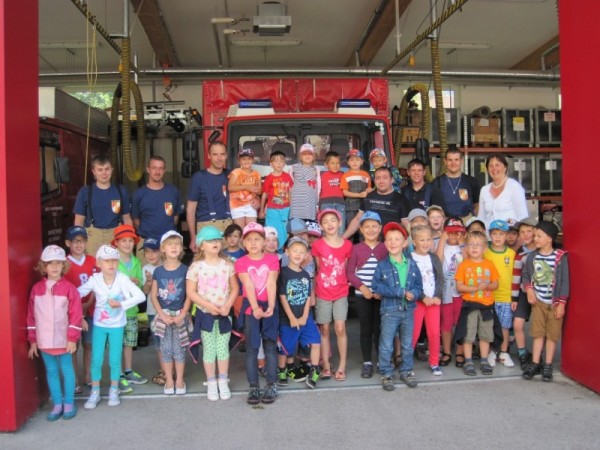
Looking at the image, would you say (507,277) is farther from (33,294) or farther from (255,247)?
(33,294)

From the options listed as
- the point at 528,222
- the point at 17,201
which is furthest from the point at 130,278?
the point at 528,222

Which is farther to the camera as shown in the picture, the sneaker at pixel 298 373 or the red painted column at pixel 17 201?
the sneaker at pixel 298 373

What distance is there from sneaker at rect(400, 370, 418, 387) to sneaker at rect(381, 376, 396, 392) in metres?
0.13

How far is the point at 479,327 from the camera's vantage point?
4.57m

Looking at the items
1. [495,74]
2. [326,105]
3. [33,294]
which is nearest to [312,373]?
[33,294]

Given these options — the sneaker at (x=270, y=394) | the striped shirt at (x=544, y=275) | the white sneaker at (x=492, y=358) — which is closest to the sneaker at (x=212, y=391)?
the sneaker at (x=270, y=394)

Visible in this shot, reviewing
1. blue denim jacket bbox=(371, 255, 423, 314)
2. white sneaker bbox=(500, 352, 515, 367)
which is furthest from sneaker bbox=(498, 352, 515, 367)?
blue denim jacket bbox=(371, 255, 423, 314)

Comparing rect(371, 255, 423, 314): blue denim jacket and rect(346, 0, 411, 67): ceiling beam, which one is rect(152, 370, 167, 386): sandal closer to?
rect(371, 255, 423, 314): blue denim jacket

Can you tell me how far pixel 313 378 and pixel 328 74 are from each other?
10.00 m

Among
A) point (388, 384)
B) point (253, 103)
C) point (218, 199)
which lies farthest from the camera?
point (253, 103)

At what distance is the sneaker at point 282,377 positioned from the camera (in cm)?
429

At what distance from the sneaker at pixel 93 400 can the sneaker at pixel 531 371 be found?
3.38 m

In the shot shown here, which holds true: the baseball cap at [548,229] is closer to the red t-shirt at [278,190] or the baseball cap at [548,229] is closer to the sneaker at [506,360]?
the sneaker at [506,360]

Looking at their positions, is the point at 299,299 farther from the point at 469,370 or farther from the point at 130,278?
the point at 469,370
